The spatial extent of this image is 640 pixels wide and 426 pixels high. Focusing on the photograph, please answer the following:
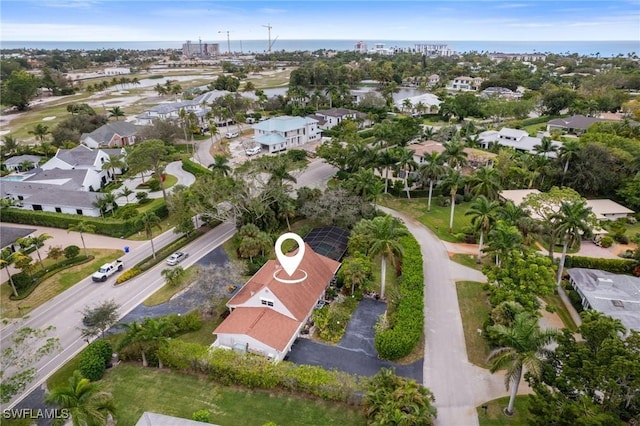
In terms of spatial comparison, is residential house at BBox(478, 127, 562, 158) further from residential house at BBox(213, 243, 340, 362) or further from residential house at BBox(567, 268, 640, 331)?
residential house at BBox(213, 243, 340, 362)

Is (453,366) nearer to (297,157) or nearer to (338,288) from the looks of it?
(338,288)

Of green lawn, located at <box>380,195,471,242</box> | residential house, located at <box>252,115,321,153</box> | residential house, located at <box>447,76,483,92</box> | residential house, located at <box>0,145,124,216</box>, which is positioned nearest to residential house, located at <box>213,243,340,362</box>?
green lawn, located at <box>380,195,471,242</box>

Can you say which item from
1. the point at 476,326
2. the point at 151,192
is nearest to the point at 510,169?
the point at 476,326

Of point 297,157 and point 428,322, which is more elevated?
point 297,157

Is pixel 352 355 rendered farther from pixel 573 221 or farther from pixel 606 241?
pixel 606 241

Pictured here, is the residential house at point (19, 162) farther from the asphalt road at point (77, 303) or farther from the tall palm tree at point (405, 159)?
the tall palm tree at point (405, 159)

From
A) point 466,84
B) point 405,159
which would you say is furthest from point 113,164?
point 466,84
